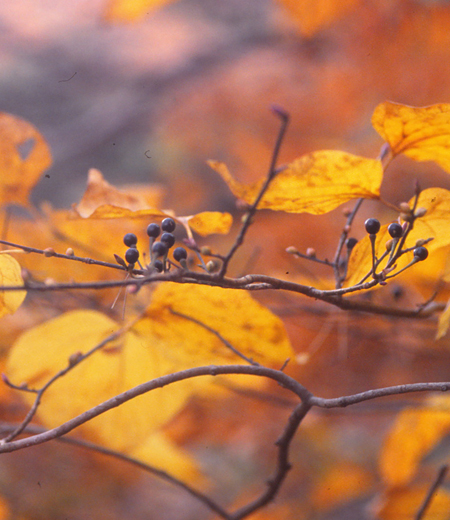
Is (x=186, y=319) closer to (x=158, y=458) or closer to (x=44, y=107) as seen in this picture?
(x=158, y=458)

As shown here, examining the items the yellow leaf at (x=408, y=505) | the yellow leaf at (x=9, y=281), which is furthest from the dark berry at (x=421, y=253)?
the yellow leaf at (x=408, y=505)

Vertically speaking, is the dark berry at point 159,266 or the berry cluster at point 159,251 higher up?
the berry cluster at point 159,251

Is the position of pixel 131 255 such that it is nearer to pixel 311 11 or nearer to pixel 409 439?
pixel 409 439

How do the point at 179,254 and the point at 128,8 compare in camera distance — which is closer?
the point at 179,254

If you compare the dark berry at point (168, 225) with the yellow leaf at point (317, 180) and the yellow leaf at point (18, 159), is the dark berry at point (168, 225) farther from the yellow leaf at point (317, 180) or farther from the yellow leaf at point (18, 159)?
the yellow leaf at point (18, 159)

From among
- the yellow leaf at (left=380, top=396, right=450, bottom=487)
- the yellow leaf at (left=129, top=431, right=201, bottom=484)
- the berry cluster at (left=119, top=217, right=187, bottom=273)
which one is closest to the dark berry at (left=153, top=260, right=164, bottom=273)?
the berry cluster at (left=119, top=217, right=187, bottom=273)

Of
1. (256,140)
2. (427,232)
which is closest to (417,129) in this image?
(427,232)
